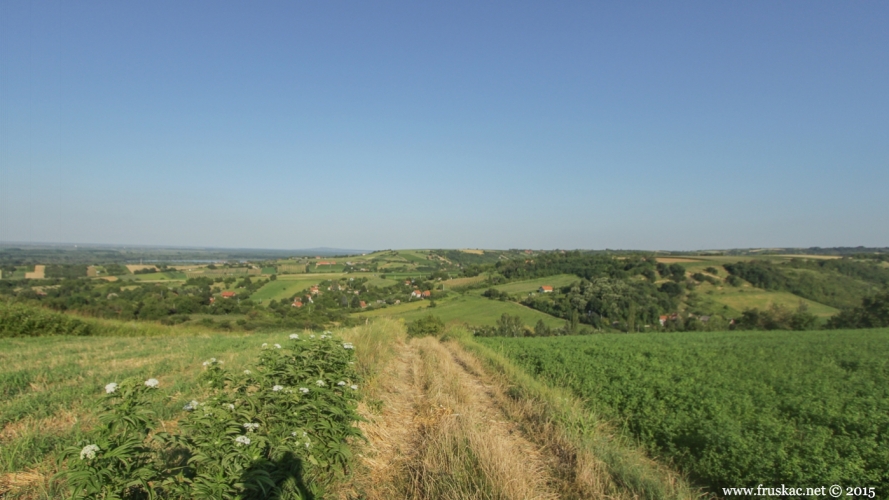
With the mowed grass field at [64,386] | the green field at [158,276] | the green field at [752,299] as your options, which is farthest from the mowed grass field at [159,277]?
the green field at [752,299]

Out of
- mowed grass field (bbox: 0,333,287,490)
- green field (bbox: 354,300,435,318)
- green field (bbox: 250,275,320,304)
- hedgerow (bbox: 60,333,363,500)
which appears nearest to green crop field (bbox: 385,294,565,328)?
green field (bbox: 354,300,435,318)

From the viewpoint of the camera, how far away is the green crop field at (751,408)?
4219 millimetres

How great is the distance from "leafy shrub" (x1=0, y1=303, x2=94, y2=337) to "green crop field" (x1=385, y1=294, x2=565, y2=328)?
21.0 meters

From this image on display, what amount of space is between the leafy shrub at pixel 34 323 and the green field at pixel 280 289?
20808mm

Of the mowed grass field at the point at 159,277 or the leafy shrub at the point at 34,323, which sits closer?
the leafy shrub at the point at 34,323

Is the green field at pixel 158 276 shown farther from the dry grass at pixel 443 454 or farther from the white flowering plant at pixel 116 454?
the white flowering plant at pixel 116 454

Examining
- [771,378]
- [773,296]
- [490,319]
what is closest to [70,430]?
[771,378]

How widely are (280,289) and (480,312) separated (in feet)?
76.0

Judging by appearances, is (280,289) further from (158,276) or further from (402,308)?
(158,276)

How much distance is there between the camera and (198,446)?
2529mm

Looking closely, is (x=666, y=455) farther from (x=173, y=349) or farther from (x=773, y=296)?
(x=773, y=296)

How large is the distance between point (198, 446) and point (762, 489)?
5.38 meters

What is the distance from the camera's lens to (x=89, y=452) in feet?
6.39

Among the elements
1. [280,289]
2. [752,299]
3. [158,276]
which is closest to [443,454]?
[280,289]
